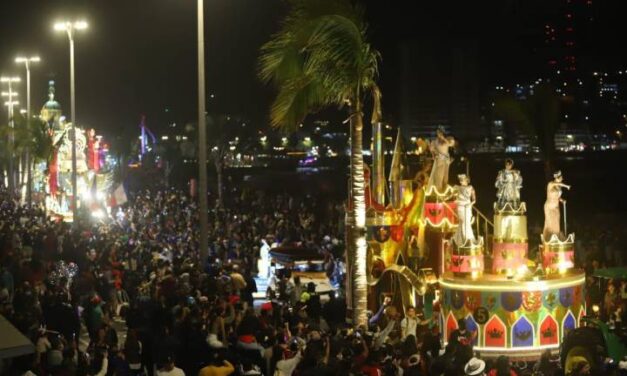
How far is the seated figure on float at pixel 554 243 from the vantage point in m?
17.6

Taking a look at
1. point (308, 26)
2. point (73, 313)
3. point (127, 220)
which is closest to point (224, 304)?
point (73, 313)

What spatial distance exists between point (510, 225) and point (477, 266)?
39.0 inches

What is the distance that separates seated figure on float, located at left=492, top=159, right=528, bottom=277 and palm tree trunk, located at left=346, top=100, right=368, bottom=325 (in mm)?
2475

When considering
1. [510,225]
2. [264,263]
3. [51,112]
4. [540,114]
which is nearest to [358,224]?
[510,225]

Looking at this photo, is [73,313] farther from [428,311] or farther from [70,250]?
[70,250]

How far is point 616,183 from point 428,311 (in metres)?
63.4

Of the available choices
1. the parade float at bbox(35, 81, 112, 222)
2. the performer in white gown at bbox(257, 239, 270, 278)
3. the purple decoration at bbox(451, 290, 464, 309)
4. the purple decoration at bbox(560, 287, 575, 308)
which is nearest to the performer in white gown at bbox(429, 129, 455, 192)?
the purple decoration at bbox(451, 290, 464, 309)

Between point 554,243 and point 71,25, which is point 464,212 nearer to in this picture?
point 554,243

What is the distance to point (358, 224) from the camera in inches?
719

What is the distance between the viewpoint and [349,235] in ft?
66.9

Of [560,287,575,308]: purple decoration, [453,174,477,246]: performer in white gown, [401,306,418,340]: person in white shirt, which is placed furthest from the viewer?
[453,174,477,246]: performer in white gown

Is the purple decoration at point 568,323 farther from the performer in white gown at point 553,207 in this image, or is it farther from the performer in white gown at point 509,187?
the performer in white gown at point 509,187

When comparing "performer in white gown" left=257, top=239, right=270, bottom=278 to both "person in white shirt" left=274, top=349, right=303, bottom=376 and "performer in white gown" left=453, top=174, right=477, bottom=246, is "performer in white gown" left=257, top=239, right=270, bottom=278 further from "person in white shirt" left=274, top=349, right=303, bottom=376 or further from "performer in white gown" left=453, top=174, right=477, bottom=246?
"person in white shirt" left=274, top=349, right=303, bottom=376

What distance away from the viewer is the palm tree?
683 inches
